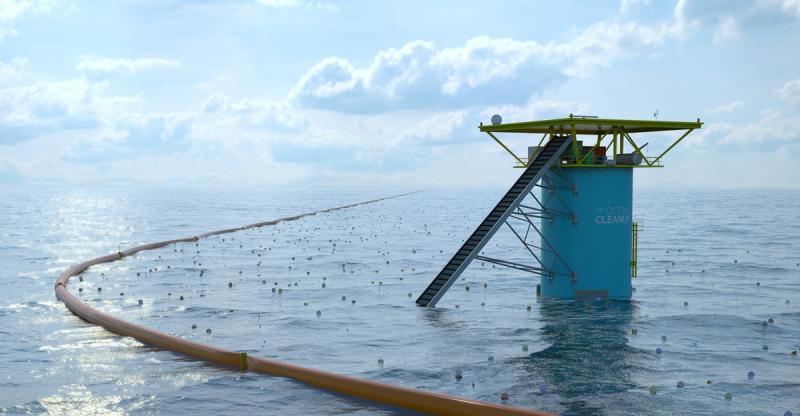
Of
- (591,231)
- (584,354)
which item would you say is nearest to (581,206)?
(591,231)

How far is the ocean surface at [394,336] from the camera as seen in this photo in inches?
961

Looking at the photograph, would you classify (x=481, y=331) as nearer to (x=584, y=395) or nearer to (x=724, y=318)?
(x=584, y=395)

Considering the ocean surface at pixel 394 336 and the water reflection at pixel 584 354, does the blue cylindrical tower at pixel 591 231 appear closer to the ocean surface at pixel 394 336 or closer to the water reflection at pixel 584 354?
the water reflection at pixel 584 354

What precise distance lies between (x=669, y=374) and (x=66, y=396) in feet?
67.6

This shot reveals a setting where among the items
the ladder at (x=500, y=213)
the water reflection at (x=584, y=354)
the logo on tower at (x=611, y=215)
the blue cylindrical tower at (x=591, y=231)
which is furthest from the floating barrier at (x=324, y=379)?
the logo on tower at (x=611, y=215)

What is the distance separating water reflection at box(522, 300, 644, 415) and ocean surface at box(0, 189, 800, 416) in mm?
101

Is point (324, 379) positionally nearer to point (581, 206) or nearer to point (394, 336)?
point (394, 336)

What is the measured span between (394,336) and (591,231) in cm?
1215

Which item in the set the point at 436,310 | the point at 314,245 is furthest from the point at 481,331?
the point at 314,245

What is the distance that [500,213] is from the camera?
3962 centimetres

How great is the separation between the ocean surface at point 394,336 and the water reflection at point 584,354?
10cm

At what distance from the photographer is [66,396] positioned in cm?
2497

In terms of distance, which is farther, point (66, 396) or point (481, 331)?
point (481, 331)

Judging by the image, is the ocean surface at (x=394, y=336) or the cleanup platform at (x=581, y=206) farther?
the cleanup platform at (x=581, y=206)
